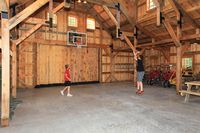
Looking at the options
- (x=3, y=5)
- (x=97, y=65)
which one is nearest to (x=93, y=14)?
(x=97, y=65)

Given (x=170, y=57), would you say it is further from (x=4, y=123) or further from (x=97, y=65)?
(x=4, y=123)

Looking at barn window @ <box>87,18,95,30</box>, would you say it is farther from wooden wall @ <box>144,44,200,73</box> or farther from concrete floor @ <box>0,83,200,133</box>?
concrete floor @ <box>0,83,200,133</box>

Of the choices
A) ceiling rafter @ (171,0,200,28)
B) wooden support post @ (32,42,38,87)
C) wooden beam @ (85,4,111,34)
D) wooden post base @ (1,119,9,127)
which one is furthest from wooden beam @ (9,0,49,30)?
wooden beam @ (85,4,111,34)

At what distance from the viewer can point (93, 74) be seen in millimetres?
13711

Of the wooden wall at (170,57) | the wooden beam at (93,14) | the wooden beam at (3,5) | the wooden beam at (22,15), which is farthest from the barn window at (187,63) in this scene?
the wooden beam at (3,5)

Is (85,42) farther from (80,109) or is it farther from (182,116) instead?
(182,116)

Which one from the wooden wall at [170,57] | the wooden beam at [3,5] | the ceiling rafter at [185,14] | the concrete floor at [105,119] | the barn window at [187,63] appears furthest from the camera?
the barn window at [187,63]

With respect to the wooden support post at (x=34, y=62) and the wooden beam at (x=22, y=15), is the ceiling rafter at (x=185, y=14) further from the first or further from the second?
the wooden support post at (x=34, y=62)

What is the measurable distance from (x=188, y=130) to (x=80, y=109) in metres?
3.19

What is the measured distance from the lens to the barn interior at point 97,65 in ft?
14.1

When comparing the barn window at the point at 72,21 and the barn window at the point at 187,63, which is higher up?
the barn window at the point at 72,21

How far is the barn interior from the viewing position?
4.29 metres

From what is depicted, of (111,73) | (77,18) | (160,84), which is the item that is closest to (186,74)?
(160,84)

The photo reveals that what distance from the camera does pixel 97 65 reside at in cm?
1391
